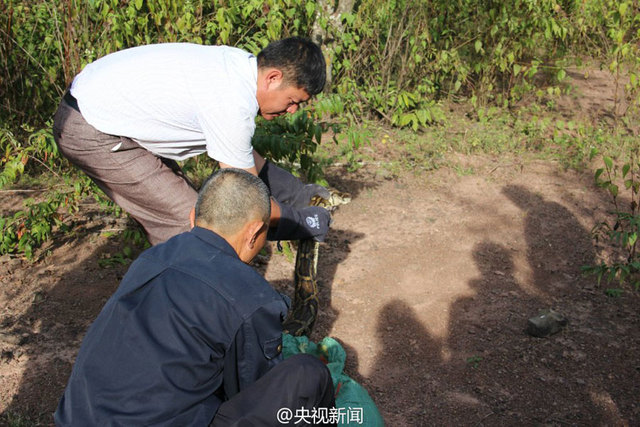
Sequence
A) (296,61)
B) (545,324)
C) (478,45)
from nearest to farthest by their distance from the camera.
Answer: (296,61) < (545,324) < (478,45)

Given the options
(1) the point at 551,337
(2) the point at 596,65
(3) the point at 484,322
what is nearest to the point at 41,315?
(3) the point at 484,322

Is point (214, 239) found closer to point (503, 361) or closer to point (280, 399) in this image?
point (280, 399)

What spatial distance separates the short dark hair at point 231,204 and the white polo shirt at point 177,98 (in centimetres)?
61

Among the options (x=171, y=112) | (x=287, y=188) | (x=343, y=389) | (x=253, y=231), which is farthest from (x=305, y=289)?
(x=253, y=231)

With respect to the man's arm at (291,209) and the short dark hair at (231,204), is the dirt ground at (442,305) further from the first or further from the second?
the short dark hair at (231,204)

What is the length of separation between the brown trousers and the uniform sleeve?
133cm

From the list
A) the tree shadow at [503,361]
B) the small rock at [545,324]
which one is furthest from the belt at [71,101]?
the small rock at [545,324]

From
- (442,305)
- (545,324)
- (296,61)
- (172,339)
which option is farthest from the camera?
(442,305)

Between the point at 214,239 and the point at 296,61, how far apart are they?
1097 mm

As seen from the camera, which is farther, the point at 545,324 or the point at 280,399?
the point at 545,324

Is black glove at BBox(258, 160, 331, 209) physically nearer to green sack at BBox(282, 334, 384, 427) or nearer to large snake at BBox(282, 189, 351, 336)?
large snake at BBox(282, 189, 351, 336)

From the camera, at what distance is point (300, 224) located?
132 inches

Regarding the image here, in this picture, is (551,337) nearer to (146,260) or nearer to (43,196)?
(146,260)

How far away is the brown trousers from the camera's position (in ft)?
10.1
